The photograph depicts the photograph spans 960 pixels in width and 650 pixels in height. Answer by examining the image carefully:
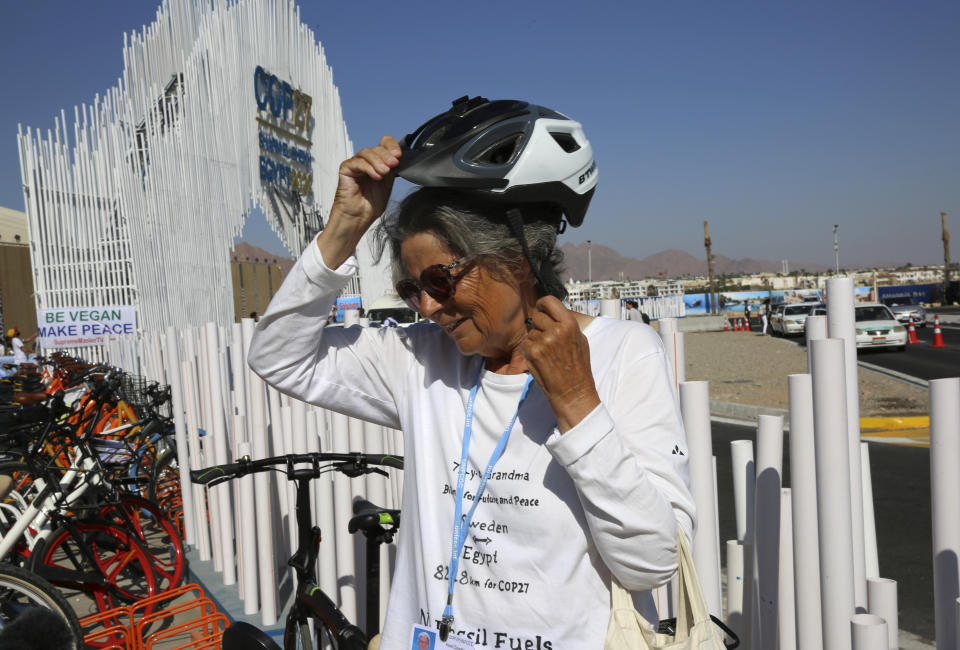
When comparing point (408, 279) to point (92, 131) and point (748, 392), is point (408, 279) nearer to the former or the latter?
point (748, 392)

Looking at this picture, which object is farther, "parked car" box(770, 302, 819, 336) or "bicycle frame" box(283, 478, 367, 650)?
"parked car" box(770, 302, 819, 336)

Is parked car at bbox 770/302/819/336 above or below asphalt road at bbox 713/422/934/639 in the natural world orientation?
above

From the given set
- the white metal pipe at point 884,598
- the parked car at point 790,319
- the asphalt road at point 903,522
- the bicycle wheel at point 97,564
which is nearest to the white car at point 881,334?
the parked car at point 790,319

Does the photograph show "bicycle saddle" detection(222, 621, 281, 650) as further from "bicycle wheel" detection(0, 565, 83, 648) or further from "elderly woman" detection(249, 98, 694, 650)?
"bicycle wheel" detection(0, 565, 83, 648)

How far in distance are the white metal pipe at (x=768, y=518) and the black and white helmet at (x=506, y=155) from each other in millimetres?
896

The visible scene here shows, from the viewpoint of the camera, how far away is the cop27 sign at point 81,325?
1217cm

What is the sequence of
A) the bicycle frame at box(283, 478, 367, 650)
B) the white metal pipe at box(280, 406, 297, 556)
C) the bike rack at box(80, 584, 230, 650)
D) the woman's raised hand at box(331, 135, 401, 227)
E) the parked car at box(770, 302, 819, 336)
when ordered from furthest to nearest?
the parked car at box(770, 302, 819, 336)
the white metal pipe at box(280, 406, 297, 556)
the bike rack at box(80, 584, 230, 650)
the bicycle frame at box(283, 478, 367, 650)
the woman's raised hand at box(331, 135, 401, 227)

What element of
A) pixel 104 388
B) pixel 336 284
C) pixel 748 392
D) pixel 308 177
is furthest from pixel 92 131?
pixel 336 284

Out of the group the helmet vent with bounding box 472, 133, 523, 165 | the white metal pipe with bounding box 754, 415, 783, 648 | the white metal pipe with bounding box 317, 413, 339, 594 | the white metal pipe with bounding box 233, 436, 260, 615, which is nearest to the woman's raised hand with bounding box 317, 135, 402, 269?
the helmet vent with bounding box 472, 133, 523, 165

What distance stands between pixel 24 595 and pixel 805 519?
3.50 metres

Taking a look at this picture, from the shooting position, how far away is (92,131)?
1402 cm

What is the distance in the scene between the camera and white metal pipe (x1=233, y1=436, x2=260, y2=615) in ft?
12.3

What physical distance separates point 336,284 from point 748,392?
12.2 meters

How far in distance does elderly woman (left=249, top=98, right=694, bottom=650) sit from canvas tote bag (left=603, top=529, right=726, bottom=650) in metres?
0.04
